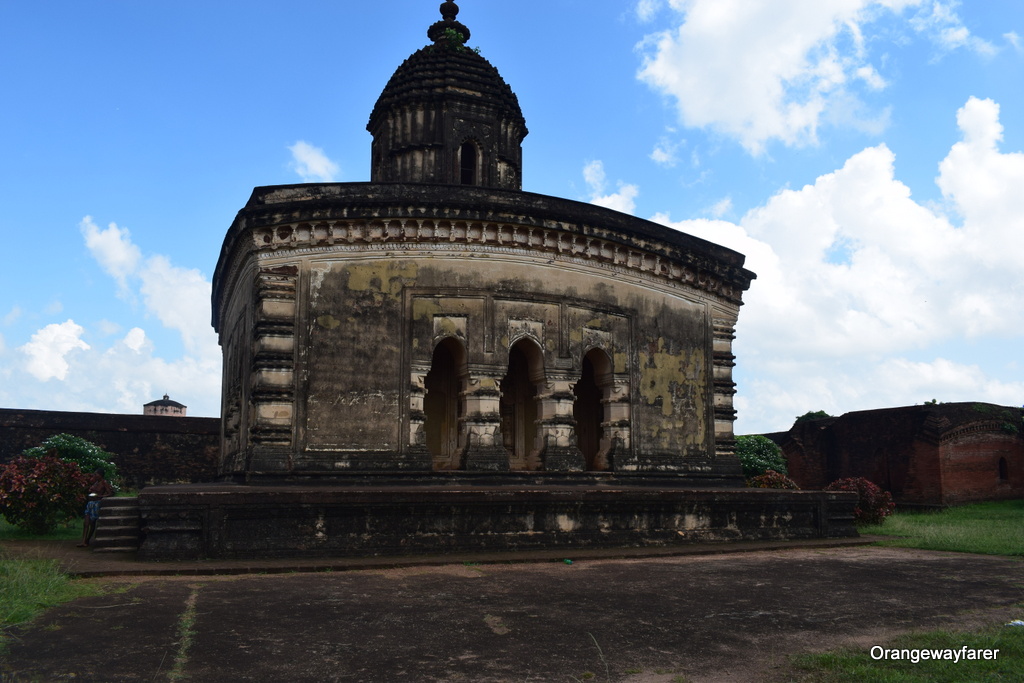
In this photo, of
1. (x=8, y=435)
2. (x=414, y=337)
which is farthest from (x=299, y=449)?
(x=8, y=435)

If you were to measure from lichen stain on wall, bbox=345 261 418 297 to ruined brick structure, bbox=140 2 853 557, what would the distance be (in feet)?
0.08

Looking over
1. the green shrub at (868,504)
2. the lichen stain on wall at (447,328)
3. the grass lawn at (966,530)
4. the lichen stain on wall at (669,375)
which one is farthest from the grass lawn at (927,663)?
the green shrub at (868,504)

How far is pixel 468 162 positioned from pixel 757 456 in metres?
11.5

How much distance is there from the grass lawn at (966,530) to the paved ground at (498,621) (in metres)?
2.72

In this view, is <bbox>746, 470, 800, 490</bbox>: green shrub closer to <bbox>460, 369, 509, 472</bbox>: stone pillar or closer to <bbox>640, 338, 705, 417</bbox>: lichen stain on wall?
<bbox>640, 338, 705, 417</bbox>: lichen stain on wall

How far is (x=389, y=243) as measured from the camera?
44.9 feet

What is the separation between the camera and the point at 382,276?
1359 centimetres

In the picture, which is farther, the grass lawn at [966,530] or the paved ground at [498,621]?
the grass lawn at [966,530]

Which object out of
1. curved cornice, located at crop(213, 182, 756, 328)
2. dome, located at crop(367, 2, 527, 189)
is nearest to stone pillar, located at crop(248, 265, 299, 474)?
curved cornice, located at crop(213, 182, 756, 328)

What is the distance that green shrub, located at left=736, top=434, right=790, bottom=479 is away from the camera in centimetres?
2169

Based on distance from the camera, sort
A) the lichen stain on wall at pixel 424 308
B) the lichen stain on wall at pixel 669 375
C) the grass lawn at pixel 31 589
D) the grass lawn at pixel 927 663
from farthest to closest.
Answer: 1. the lichen stain on wall at pixel 669 375
2. the lichen stain on wall at pixel 424 308
3. the grass lawn at pixel 31 589
4. the grass lawn at pixel 927 663

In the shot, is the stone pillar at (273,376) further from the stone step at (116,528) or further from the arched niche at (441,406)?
the arched niche at (441,406)

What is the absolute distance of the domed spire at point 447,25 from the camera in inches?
783

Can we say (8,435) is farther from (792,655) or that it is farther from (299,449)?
(792,655)
